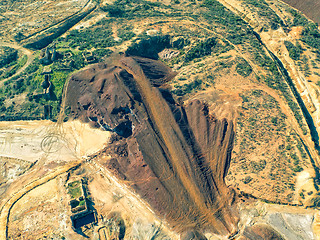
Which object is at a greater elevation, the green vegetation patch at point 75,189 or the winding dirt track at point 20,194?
the green vegetation patch at point 75,189

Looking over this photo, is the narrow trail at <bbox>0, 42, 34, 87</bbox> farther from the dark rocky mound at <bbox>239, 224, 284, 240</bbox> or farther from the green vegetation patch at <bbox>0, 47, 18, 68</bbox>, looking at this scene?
the dark rocky mound at <bbox>239, 224, 284, 240</bbox>

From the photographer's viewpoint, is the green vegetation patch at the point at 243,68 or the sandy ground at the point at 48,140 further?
the green vegetation patch at the point at 243,68

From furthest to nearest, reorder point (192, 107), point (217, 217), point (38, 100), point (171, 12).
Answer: point (171, 12) → point (38, 100) → point (192, 107) → point (217, 217)

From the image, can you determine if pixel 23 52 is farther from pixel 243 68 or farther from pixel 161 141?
pixel 243 68

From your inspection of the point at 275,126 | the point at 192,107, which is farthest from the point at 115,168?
the point at 275,126

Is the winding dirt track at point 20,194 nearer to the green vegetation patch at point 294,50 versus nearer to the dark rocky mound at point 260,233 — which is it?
the dark rocky mound at point 260,233

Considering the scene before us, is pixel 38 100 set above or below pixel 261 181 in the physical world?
below

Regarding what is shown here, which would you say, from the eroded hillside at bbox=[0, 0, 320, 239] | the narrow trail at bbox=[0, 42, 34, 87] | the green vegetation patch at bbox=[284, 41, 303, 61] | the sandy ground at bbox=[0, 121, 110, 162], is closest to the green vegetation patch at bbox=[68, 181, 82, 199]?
the eroded hillside at bbox=[0, 0, 320, 239]

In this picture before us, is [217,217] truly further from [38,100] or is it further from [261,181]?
[38,100]

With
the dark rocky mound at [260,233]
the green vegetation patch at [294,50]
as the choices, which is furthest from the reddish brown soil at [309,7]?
the dark rocky mound at [260,233]
